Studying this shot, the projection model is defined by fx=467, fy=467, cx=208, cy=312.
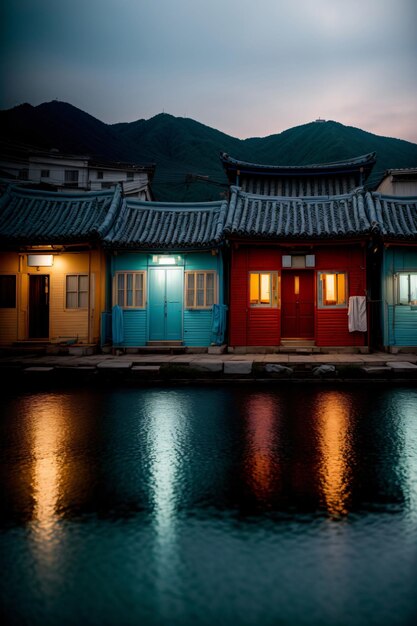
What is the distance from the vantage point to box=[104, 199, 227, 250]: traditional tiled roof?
17.1 meters

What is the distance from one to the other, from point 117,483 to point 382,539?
279 cm

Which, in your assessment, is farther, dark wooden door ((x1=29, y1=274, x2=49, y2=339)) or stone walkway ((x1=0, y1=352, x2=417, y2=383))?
dark wooden door ((x1=29, y1=274, x2=49, y2=339))

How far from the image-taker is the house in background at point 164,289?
1756 cm

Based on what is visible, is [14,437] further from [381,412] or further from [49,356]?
[49,356]

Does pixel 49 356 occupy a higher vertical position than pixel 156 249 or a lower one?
lower

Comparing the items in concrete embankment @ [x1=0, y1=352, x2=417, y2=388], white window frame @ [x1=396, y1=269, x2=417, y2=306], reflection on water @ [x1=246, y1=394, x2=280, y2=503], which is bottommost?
reflection on water @ [x1=246, y1=394, x2=280, y2=503]

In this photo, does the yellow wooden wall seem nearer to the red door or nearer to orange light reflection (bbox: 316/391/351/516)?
the red door

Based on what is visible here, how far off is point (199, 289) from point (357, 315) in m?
5.84

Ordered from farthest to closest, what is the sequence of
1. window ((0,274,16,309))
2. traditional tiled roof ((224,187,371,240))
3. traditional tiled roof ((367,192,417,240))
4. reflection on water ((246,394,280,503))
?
1. window ((0,274,16,309))
2. traditional tiled roof ((224,187,371,240))
3. traditional tiled roof ((367,192,417,240))
4. reflection on water ((246,394,280,503))

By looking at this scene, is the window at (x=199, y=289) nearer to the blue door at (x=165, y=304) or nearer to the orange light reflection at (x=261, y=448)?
the blue door at (x=165, y=304)

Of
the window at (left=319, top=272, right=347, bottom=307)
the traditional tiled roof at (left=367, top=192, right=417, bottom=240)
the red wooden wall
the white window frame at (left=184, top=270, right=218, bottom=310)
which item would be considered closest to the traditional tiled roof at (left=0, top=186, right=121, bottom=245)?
the white window frame at (left=184, top=270, right=218, bottom=310)

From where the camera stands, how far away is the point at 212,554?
3527 millimetres

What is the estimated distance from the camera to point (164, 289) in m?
17.9

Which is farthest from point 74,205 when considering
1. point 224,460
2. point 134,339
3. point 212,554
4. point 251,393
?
point 212,554
